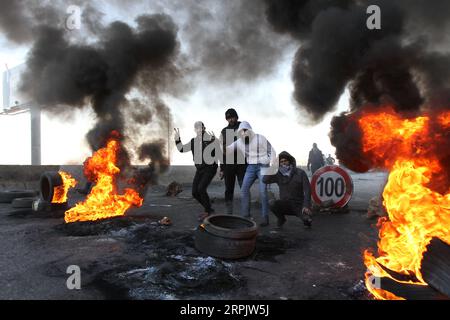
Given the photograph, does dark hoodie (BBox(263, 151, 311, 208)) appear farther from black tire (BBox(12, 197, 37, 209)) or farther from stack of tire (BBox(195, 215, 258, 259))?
black tire (BBox(12, 197, 37, 209))

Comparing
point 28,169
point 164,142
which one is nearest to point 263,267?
point 164,142

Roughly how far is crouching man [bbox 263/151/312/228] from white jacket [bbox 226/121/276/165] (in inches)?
12.6

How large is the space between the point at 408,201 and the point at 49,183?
7.54 meters

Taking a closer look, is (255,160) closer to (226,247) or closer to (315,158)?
(226,247)

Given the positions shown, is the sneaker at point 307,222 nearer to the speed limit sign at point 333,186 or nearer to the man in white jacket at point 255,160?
the man in white jacket at point 255,160

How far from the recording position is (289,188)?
5902 millimetres

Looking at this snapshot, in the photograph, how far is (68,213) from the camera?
670 centimetres

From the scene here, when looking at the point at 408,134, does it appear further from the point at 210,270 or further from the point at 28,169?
the point at 28,169

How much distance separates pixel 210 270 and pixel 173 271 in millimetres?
412

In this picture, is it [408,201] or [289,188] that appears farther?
[289,188]

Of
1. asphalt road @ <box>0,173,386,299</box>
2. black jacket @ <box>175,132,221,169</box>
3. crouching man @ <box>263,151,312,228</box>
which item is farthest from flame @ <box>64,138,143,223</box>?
crouching man @ <box>263,151,312,228</box>

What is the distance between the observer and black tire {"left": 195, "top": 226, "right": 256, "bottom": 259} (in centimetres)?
405

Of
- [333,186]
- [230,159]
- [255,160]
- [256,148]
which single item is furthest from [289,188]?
[333,186]

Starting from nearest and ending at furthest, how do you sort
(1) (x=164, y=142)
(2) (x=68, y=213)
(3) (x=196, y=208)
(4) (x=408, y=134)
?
1. (4) (x=408, y=134)
2. (2) (x=68, y=213)
3. (3) (x=196, y=208)
4. (1) (x=164, y=142)
